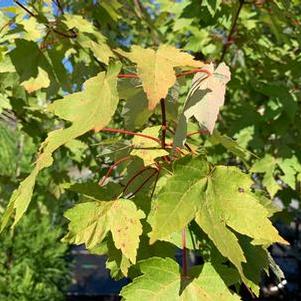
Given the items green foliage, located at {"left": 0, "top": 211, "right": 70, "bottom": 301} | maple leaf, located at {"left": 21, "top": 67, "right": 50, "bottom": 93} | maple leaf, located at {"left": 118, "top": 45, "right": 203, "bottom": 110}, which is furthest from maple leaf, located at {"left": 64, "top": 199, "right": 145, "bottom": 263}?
green foliage, located at {"left": 0, "top": 211, "right": 70, "bottom": 301}

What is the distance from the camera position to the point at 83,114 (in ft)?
3.64

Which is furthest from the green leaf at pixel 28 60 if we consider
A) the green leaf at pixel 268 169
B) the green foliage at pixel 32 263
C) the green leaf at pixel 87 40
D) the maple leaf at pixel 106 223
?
the green foliage at pixel 32 263

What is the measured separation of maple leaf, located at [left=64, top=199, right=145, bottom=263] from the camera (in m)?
1.03

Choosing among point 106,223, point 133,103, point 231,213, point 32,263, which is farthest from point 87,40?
point 32,263

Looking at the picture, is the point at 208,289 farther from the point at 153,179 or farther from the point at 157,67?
the point at 157,67

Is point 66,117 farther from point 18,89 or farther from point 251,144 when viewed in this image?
point 251,144

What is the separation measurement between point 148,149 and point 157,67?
0.21 meters

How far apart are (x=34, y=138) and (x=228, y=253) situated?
1.79 metres

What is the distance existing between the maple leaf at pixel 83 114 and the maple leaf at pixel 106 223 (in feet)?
0.38

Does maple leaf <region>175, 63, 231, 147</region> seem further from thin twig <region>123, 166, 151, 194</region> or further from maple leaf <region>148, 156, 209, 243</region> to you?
thin twig <region>123, 166, 151, 194</region>

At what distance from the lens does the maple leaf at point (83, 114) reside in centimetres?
107

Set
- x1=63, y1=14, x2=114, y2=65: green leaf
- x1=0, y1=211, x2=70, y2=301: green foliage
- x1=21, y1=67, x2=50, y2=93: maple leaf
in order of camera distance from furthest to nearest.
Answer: x1=0, y1=211, x2=70, y2=301: green foliage, x1=63, y1=14, x2=114, y2=65: green leaf, x1=21, y1=67, x2=50, y2=93: maple leaf

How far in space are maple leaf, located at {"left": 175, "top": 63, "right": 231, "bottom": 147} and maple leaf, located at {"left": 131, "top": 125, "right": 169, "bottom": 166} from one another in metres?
0.13

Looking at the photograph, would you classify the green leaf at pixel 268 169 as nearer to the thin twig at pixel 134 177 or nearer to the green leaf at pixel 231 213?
the thin twig at pixel 134 177
